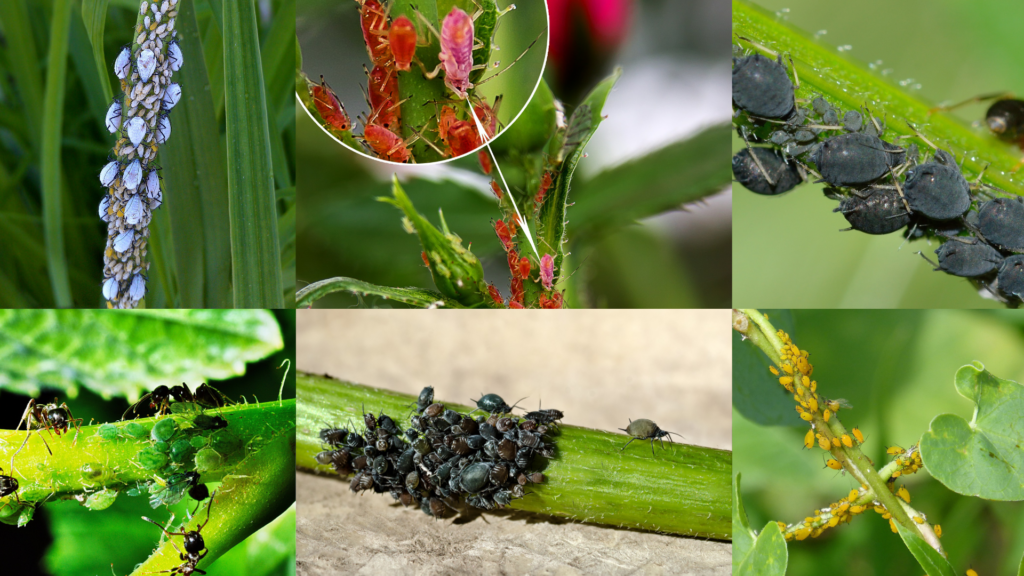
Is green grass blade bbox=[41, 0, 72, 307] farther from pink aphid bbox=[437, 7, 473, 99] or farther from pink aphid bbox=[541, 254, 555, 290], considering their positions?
pink aphid bbox=[541, 254, 555, 290]

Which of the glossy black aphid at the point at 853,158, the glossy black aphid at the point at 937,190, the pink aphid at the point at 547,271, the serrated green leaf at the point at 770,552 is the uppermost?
the glossy black aphid at the point at 853,158

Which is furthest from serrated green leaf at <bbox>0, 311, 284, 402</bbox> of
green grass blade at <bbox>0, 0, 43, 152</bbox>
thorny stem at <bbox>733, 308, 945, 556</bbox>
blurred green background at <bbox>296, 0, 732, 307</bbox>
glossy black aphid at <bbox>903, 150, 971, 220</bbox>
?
glossy black aphid at <bbox>903, 150, 971, 220</bbox>

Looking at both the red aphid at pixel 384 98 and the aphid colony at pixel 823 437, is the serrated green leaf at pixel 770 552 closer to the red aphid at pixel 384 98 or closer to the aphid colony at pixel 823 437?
the aphid colony at pixel 823 437

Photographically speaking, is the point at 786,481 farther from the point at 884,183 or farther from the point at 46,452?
the point at 46,452

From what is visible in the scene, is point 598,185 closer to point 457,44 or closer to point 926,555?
point 457,44

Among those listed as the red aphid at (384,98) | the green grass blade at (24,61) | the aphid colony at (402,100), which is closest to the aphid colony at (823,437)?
the aphid colony at (402,100)

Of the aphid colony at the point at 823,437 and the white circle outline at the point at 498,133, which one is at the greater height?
the white circle outline at the point at 498,133

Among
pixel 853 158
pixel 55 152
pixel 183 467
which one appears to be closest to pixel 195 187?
pixel 55 152

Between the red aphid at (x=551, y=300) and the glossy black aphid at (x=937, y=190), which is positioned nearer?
the glossy black aphid at (x=937, y=190)
